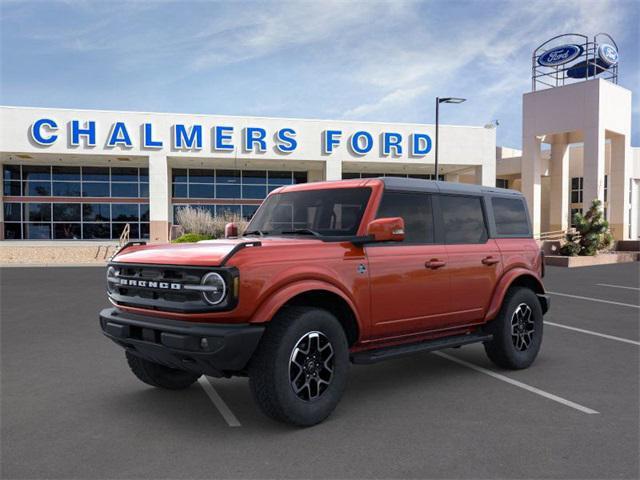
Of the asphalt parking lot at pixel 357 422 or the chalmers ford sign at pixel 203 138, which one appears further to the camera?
the chalmers ford sign at pixel 203 138

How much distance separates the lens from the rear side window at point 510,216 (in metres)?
6.44

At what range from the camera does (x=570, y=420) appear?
4.56 metres

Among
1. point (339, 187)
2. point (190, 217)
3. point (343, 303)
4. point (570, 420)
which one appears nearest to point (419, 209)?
point (339, 187)

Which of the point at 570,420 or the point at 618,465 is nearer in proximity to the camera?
the point at 618,465

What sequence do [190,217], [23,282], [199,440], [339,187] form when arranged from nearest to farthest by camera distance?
[199,440], [339,187], [23,282], [190,217]

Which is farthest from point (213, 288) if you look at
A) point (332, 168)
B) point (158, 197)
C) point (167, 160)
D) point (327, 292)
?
point (167, 160)

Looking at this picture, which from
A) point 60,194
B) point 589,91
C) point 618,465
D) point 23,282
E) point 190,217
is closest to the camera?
point 618,465

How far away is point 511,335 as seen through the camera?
611 centimetres

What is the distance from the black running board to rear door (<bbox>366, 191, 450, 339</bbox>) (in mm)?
137

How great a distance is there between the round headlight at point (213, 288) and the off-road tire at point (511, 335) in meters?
3.35

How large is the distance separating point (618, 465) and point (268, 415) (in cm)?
249

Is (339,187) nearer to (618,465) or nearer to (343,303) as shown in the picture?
(343,303)

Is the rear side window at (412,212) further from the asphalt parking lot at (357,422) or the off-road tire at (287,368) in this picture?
the asphalt parking lot at (357,422)

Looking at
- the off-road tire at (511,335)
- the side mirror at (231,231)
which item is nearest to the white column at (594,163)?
the off-road tire at (511,335)
